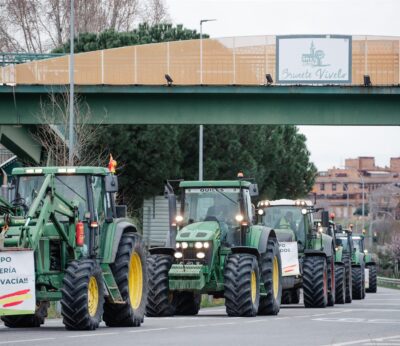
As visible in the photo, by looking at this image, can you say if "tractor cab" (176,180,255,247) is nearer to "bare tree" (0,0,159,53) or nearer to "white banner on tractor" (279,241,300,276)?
"white banner on tractor" (279,241,300,276)

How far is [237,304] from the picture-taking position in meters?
29.3

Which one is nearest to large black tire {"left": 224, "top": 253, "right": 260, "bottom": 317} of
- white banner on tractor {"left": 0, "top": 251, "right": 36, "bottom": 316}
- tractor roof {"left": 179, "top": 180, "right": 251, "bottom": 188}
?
tractor roof {"left": 179, "top": 180, "right": 251, "bottom": 188}

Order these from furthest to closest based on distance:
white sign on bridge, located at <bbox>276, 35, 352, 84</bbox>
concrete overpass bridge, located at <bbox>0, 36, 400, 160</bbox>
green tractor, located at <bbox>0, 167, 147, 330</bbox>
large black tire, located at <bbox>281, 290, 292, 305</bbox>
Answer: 1. concrete overpass bridge, located at <bbox>0, 36, 400, 160</bbox>
2. white sign on bridge, located at <bbox>276, 35, 352, 84</bbox>
3. large black tire, located at <bbox>281, 290, 292, 305</bbox>
4. green tractor, located at <bbox>0, 167, 147, 330</bbox>

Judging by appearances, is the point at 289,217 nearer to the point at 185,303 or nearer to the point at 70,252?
the point at 185,303

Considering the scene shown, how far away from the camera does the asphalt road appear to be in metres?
20.1

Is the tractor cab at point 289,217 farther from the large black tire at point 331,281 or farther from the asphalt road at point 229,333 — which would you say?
the asphalt road at point 229,333

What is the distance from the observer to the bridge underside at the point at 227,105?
5053 cm

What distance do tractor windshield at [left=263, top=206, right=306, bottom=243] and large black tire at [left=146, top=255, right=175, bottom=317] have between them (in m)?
8.20

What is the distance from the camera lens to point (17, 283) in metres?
21.7

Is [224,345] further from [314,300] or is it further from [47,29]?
[47,29]

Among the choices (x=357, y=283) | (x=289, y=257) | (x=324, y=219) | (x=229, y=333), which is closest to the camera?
(x=229, y=333)

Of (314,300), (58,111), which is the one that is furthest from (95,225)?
(58,111)

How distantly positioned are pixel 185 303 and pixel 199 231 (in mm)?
1991

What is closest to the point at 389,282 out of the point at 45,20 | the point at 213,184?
the point at 45,20
